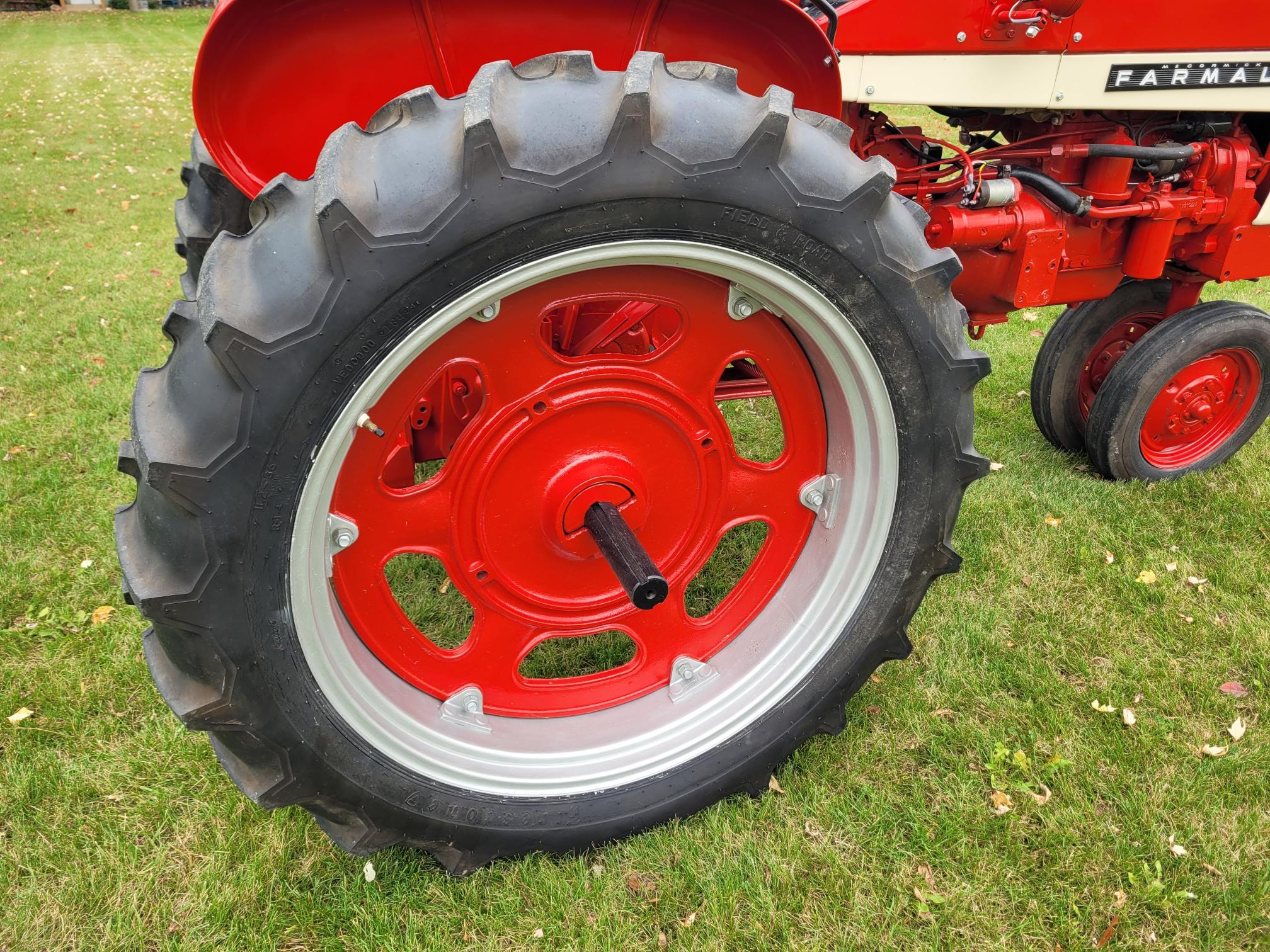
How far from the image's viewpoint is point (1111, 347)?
3.18m

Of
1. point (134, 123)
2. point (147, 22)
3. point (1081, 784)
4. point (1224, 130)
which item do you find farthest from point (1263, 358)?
point (147, 22)

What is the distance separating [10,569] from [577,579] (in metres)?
2.11

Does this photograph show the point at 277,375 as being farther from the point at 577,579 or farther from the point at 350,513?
the point at 577,579

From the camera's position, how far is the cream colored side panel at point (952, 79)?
2254 millimetres

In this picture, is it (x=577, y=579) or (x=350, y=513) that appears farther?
(x=577, y=579)

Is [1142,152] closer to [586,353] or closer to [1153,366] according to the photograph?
[1153,366]

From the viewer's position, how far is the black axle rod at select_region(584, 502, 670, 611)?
65.4 inches

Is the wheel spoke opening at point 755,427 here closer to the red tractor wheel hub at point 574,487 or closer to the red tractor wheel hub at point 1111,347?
the red tractor wheel hub at point 574,487

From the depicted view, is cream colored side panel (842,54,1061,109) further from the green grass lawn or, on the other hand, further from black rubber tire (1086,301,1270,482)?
the green grass lawn

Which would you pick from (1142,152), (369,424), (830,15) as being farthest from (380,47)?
(1142,152)

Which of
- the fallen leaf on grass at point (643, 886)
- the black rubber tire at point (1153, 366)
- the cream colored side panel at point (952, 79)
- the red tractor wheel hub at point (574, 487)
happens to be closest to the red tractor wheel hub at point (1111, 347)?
the black rubber tire at point (1153, 366)

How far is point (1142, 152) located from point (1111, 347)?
0.94 m

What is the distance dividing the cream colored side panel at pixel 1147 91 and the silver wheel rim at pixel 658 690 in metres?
1.23

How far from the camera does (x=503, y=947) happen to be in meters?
1.79
